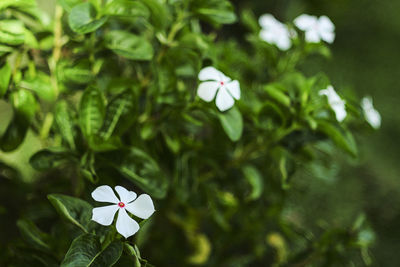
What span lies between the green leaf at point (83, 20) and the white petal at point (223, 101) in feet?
0.69

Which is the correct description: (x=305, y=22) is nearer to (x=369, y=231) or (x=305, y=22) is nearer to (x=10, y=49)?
(x=369, y=231)

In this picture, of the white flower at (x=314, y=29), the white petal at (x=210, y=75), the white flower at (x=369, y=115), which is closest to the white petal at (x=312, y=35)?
the white flower at (x=314, y=29)

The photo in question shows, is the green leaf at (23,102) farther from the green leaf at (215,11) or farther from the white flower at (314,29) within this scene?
the white flower at (314,29)

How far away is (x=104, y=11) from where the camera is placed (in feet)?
2.12

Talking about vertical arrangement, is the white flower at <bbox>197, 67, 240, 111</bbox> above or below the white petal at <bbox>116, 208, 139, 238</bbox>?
above

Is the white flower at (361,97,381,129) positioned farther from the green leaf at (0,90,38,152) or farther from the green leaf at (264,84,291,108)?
the green leaf at (0,90,38,152)

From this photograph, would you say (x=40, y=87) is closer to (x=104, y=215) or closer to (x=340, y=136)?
(x=104, y=215)

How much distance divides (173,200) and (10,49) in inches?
18.6

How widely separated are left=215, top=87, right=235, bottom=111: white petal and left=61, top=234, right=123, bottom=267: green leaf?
252 millimetres

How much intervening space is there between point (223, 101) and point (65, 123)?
27cm

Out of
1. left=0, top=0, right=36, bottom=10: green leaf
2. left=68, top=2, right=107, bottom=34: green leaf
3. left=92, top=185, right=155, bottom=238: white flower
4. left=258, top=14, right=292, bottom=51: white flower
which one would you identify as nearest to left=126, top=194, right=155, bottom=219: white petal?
left=92, top=185, right=155, bottom=238: white flower

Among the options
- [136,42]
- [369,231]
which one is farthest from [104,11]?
[369,231]

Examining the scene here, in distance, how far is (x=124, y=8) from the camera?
2.14 feet

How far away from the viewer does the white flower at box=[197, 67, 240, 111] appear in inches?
25.0
